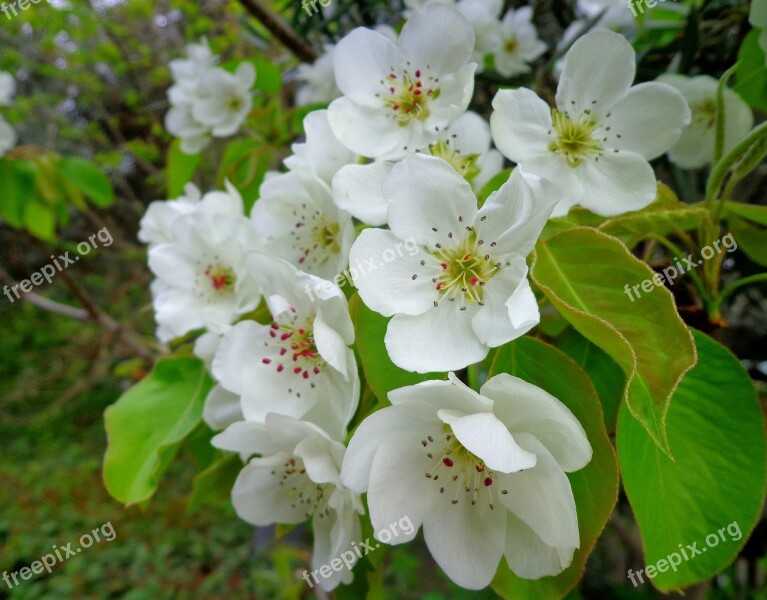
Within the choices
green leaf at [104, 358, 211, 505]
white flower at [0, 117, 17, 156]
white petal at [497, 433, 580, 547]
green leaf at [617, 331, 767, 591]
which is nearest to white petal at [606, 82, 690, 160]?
green leaf at [617, 331, 767, 591]

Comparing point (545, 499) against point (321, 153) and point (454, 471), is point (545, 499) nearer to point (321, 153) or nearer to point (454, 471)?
point (454, 471)

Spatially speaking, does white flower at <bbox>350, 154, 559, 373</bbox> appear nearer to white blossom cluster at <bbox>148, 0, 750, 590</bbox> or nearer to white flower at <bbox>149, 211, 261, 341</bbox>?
white blossom cluster at <bbox>148, 0, 750, 590</bbox>

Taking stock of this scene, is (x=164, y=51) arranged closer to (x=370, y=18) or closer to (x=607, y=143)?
(x=370, y=18)

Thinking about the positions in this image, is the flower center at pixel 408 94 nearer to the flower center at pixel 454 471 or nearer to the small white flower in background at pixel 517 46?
the flower center at pixel 454 471

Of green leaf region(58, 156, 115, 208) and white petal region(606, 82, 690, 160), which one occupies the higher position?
white petal region(606, 82, 690, 160)

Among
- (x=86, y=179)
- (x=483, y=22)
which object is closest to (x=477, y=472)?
(x=483, y=22)

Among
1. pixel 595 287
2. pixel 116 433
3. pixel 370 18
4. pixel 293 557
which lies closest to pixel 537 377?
pixel 595 287
